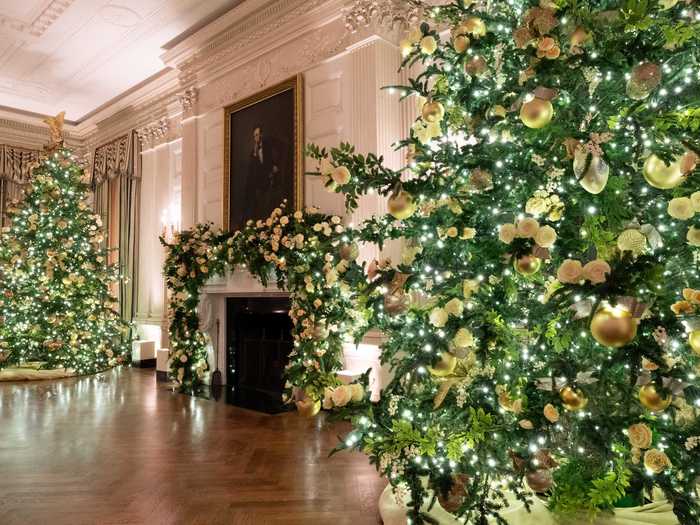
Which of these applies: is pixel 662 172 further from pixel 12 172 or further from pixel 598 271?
pixel 12 172

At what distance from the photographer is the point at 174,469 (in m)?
2.97

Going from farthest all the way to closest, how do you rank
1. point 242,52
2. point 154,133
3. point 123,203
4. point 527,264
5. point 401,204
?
1. point 123,203
2. point 154,133
3. point 242,52
4. point 401,204
5. point 527,264

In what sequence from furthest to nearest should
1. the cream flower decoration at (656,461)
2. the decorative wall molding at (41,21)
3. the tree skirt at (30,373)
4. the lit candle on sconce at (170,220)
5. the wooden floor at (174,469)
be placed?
the lit candle on sconce at (170,220), the tree skirt at (30,373), the decorative wall molding at (41,21), the wooden floor at (174,469), the cream flower decoration at (656,461)

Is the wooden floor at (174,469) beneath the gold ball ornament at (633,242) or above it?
beneath

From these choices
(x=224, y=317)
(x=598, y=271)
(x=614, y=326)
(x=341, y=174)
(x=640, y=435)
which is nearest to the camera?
(x=614, y=326)

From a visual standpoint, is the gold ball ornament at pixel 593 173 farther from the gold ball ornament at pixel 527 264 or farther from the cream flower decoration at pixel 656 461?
the cream flower decoration at pixel 656 461

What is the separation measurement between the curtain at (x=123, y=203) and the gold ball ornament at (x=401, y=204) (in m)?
7.31

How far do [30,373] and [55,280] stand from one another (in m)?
1.35

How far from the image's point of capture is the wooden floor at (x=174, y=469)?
7.78 ft

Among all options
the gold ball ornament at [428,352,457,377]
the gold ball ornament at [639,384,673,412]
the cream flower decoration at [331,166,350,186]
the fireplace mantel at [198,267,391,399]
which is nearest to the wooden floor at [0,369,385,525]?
the fireplace mantel at [198,267,391,399]

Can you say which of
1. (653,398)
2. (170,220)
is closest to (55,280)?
(170,220)

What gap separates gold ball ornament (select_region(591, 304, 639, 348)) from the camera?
1143 millimetres

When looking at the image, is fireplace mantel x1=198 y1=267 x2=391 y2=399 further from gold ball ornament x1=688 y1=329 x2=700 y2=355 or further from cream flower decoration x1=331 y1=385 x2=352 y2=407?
gold ball ornament x1=688 y1=329 x2=700 y2=355

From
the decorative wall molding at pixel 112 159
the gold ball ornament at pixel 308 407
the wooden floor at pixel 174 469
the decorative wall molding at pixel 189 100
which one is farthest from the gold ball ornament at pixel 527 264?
the decorative wall molding at pixel 112 159
